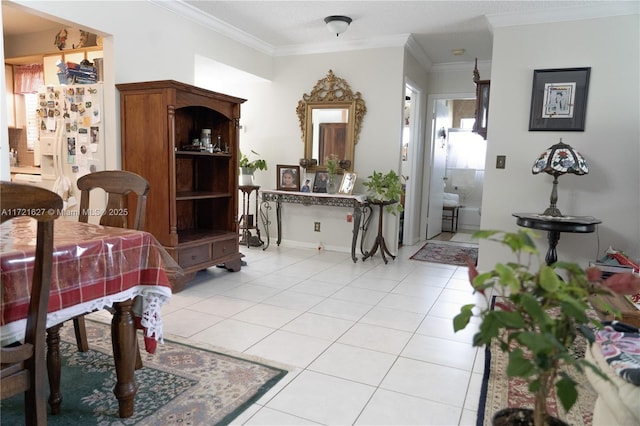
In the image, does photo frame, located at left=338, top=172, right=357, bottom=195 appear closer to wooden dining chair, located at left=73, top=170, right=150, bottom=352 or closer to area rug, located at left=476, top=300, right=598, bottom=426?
area rug, located at left=476, top=300, right=598, bottom=426

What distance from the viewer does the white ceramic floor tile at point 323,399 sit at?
1.83 m

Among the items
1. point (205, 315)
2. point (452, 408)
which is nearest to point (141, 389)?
point (205, 315)

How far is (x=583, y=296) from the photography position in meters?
0.94

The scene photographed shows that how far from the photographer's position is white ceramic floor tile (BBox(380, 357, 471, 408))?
6.61ft

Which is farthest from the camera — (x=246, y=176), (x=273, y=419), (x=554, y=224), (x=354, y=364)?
(x=246, y=176)

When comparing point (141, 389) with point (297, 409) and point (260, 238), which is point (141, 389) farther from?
point (260, 238)

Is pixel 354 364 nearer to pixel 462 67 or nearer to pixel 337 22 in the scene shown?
pixel 337 22

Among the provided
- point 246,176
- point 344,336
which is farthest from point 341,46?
point 344,336

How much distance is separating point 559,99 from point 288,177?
304 cm

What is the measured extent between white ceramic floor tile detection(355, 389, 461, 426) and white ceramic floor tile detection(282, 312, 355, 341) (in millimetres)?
725

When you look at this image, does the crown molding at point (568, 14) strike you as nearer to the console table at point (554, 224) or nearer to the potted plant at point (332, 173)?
the console table at point (554, 224)

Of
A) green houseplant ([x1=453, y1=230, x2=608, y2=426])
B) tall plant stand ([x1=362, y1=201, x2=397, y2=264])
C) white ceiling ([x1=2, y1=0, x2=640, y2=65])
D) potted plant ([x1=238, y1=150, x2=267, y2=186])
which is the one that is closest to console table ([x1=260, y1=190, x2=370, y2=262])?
tall plant stand ([x1=362, y1=201, x2=397, y2=264])

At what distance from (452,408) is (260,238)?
402 cm

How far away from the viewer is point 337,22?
4.12 m
